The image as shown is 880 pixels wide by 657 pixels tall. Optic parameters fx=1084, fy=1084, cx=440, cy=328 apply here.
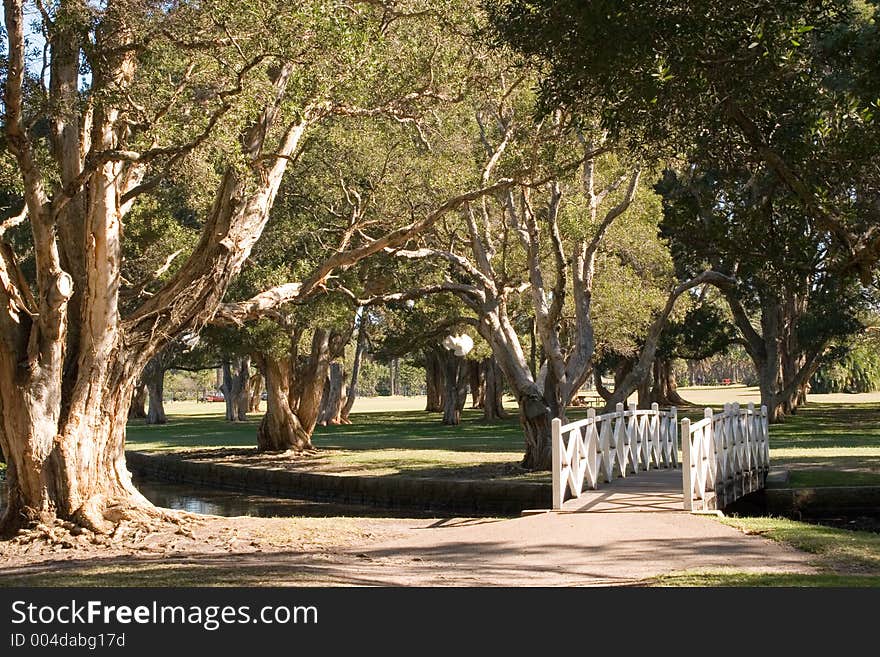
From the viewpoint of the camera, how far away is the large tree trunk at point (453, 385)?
45.0 metres

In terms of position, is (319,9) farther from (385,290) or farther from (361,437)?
(361,437)

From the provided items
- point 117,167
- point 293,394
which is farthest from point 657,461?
point 293,394

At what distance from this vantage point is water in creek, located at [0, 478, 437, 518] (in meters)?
20.6

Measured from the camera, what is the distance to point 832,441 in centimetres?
2867

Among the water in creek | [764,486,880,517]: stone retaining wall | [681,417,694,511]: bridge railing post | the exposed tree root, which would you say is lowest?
the water in creek

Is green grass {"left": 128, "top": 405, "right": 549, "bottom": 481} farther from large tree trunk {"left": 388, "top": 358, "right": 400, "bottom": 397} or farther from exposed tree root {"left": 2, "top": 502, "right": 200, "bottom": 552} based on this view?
Result: large tree trunk {"left": 388, "top": 358, "right": 400, "bottom": 397}

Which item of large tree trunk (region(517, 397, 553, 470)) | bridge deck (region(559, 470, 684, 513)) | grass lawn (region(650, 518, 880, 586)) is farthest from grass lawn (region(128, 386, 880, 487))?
grass lawn (region(650, 518, 880, 586))

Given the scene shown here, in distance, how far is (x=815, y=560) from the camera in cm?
994

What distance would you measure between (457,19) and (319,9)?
4328 millimetres

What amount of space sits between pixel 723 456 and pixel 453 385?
29.8 meters

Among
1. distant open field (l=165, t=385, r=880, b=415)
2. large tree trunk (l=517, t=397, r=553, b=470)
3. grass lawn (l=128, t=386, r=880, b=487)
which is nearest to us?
large tree trunk (l=517, t=397, r=553, b=470)

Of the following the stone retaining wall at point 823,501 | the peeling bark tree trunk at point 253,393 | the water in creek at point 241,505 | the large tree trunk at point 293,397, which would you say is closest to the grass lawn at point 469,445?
the stone retaining wall at point 823,501

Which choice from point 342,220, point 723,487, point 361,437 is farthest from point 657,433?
point 361,437

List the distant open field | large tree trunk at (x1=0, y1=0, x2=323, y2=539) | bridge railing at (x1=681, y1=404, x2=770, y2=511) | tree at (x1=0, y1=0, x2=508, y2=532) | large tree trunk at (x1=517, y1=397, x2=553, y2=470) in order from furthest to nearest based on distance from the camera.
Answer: the distant open field → large tree trunk at (x1=517, y1=397, x2=553, y2=470) → bridge railing at (x1=681, y1=404, x2=770, y2=511) → large tree trunk at (x1=0, y1=0, x2=323, y2=539) → tree at (x1=0, y1=0, x2=508, y2=532)
